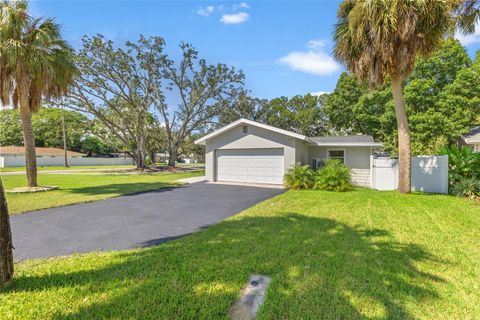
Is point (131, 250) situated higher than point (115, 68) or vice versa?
point (115, 68)

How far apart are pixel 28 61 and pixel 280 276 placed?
1294cm

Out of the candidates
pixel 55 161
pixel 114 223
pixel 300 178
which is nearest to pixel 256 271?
pixel 114 223

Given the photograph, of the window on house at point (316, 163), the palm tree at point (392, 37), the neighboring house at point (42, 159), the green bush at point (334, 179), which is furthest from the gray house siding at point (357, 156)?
the neighboring house at point (42, 159)

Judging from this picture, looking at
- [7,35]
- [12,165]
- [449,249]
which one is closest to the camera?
[449,249]

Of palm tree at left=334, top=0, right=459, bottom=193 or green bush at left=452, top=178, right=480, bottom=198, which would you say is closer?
palm tree at left=334, top=0, right=459, bottom=193

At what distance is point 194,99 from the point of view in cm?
2712

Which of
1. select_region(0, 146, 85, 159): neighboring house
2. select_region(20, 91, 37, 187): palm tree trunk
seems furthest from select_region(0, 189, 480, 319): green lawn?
select_region(0, 146, 85, 159): neighboring house

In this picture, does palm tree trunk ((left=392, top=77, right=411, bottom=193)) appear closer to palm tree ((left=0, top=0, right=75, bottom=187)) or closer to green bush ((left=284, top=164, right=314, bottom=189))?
green bush ((left=284, top=164, right=314, bottom=189))

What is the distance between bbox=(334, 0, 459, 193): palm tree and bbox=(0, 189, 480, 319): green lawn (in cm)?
616

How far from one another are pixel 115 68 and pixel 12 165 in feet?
79.7

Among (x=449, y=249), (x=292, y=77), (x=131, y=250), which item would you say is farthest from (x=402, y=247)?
(x=292, y=77)

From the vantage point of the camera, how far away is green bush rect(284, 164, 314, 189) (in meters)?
11.5

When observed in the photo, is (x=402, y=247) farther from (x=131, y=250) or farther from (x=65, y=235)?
Result: (x=65, y=235)

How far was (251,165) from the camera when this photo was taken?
13945 mm
